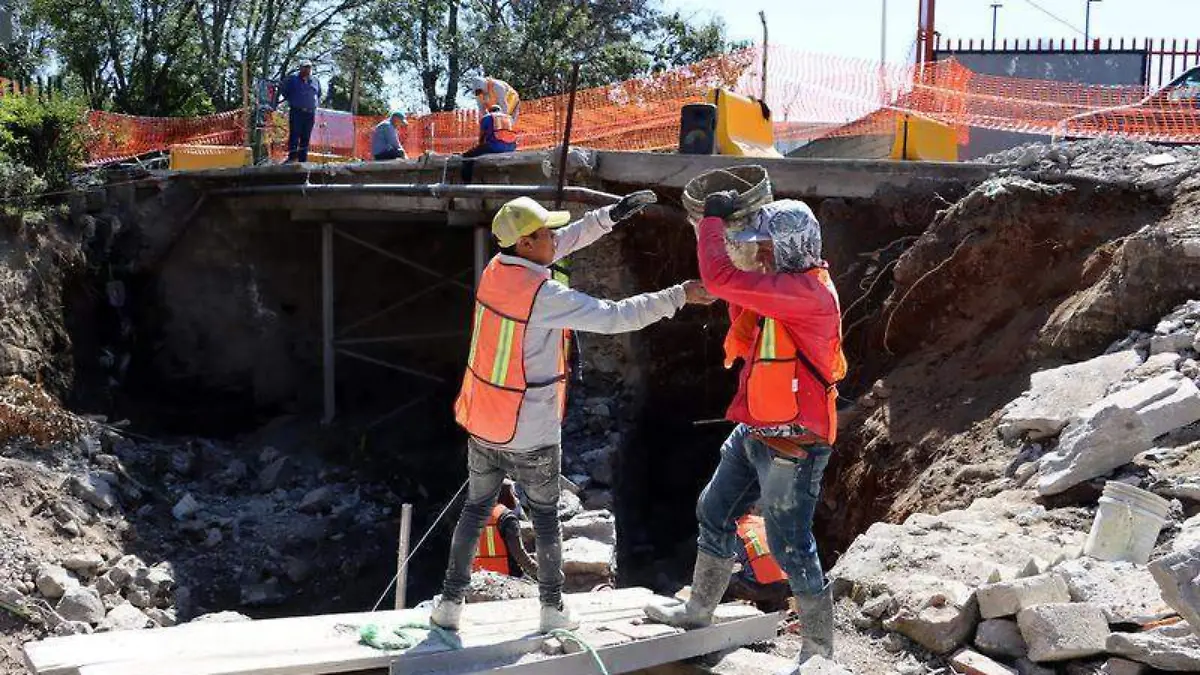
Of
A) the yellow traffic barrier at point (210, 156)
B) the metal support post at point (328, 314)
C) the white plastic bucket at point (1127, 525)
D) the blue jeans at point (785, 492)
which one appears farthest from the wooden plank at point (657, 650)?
the yellow traffic barrier at point (210, 156)

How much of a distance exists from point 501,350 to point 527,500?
587 mm

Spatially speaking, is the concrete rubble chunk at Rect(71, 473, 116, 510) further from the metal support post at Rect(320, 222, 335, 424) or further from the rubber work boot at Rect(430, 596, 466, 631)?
the rubber work boot at Rect(430, 596, 466, 631)

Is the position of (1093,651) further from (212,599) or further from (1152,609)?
(212,599)

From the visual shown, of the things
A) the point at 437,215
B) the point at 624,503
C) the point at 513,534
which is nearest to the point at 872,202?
the point at 624,503

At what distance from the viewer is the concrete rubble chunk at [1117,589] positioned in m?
4.44

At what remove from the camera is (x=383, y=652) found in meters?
4.31

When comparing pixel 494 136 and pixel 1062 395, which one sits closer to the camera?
pixel 1062 395

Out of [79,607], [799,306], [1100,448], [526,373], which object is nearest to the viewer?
[799,306]

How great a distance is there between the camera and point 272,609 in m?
10.4

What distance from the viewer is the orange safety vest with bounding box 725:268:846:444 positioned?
13.8ft

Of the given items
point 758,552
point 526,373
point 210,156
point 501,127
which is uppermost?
point 501,127

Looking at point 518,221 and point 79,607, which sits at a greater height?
point 518,221

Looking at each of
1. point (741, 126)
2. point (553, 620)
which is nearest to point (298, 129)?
point (741, 126)

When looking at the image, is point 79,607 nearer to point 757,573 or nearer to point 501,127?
point 757,573
